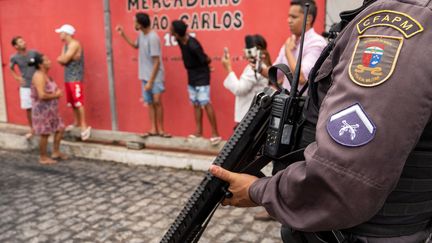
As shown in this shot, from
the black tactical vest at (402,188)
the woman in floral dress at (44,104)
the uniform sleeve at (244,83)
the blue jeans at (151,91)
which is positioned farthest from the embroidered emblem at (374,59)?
the woman in floral dress at (44,104)

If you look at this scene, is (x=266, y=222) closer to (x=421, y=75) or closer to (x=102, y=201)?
(x=102, y=201)

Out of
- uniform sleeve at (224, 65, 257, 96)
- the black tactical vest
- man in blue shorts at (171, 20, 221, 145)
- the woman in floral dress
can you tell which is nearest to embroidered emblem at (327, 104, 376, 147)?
the black tactical vest

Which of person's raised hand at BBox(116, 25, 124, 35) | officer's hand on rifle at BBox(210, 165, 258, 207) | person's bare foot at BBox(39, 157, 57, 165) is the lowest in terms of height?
person's bare foot at BBox(39, 157, 57, 165)

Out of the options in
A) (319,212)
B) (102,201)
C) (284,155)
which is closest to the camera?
(319,212)

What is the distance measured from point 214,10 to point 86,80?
250 centimetres

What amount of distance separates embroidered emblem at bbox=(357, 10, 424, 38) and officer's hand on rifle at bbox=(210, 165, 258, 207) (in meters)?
0.55

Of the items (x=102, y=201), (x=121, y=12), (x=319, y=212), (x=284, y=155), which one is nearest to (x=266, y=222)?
(x=102, y=201)

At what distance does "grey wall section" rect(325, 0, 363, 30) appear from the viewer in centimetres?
437

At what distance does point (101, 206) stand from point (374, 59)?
355cm

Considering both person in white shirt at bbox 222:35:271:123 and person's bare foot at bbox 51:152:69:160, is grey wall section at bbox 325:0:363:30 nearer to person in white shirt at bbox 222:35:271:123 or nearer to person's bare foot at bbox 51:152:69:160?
person in white shirt at bbox 222:35:271:123

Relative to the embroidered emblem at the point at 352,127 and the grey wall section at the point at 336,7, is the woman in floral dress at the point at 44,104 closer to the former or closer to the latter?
the grey wall section at the point at 336,7

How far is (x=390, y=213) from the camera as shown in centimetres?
108

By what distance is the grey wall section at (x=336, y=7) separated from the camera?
172 inches

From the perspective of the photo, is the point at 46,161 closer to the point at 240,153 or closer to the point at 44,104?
the point at 44,104
